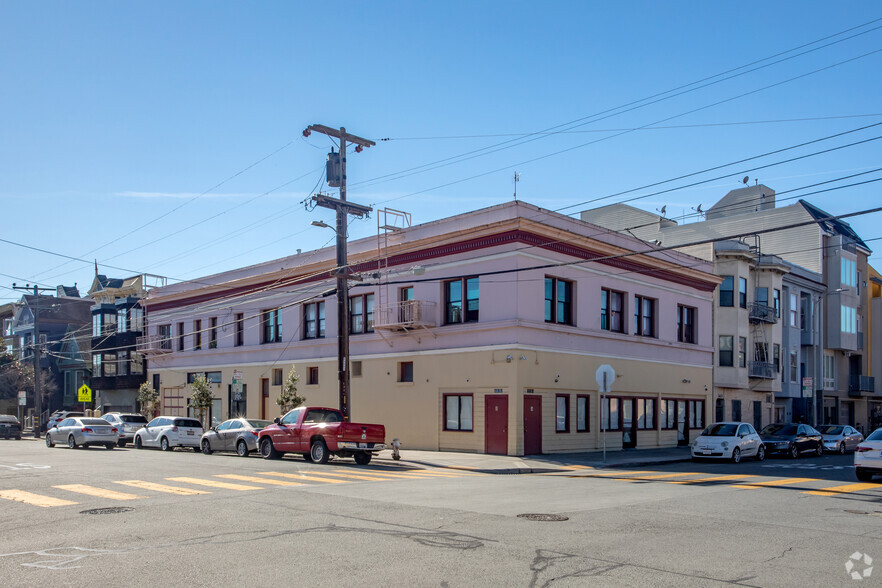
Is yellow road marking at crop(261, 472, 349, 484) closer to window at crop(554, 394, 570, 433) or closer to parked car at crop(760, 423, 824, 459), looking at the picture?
window at crop(554, 394, 570, 433)

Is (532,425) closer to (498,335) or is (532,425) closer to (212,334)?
(498,335)

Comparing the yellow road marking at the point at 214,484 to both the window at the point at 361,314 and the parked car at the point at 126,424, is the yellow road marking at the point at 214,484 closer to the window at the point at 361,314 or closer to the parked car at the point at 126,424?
the window at the point at 361,314

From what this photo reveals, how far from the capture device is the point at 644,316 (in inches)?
1359

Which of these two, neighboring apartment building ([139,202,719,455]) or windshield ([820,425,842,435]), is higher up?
neighboring apartment building ([139,202,719,455])

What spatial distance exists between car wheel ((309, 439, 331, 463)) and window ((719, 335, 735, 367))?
2471 centimetres

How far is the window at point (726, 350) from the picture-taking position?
1599 inches

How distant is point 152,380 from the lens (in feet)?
160

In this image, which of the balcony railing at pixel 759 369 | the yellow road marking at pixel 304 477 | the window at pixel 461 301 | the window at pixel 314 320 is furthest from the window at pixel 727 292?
the yellow road marking at pixel 304 477

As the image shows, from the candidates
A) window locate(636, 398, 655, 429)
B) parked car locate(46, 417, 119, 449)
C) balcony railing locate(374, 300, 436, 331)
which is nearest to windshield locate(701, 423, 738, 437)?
window locate(636, 398, 655, 429)

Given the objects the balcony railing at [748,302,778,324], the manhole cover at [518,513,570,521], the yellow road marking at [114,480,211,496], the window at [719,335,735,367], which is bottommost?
the yellow road marking at [114,480,211,496]

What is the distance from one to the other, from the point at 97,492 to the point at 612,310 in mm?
22249

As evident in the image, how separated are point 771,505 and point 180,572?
409 inches

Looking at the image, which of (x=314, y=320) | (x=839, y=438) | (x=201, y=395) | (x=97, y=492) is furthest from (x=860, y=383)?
(x=97, y=492)

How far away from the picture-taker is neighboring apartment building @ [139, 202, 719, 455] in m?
27.9
